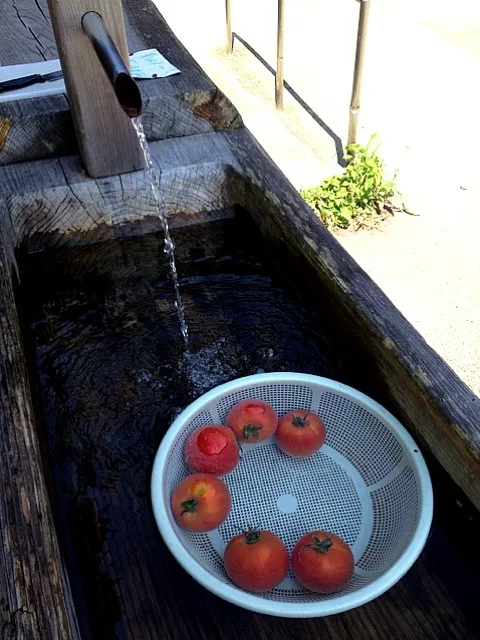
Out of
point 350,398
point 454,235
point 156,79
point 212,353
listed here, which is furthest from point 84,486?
point 454,235

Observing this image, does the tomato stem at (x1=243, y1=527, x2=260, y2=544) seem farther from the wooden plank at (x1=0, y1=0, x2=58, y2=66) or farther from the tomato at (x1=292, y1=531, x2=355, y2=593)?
the wooden plank at (x1=0, y1=0, x2=58, y2=66)

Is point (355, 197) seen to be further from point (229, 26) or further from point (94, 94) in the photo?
point (229, 26)

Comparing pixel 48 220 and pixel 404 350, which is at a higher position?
pixel 404 350

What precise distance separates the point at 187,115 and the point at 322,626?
1.63 m

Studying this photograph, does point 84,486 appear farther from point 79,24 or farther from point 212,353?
point 79,24

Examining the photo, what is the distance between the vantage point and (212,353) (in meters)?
1.75

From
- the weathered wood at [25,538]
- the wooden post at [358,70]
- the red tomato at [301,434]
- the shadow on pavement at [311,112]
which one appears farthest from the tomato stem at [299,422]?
the wooden post at [358,70]

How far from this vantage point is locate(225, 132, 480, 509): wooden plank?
4.03 feet

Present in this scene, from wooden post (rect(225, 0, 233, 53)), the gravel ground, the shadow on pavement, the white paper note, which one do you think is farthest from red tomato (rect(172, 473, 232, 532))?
wooden post (rect(225, 0, 233, 53))

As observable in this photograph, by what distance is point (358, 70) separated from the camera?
478 centimetres

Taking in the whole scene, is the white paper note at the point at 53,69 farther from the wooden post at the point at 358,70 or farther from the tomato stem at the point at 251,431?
the wooden post at the point at 358,70

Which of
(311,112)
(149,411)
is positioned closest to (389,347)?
(149,411)

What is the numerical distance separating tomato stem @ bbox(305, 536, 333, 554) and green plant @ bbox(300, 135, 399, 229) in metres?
3.06

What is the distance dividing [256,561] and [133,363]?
69 centimetres
